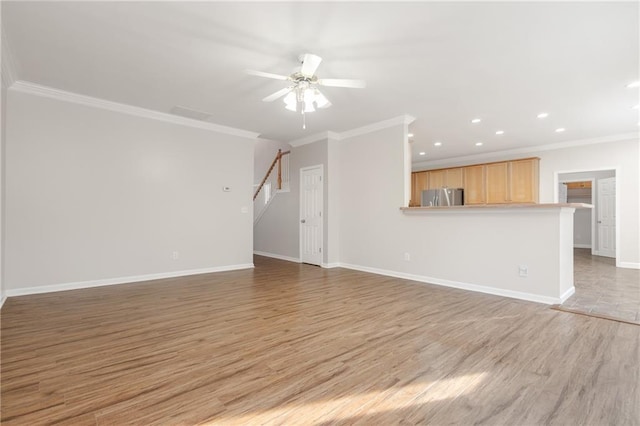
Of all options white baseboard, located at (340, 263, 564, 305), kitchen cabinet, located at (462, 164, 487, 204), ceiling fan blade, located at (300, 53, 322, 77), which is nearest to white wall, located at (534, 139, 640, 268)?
kitchen cabinet, located at (462, 164, 487, 204)

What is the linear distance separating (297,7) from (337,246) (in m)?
4.44

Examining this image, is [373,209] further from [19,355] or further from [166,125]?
[19,355]

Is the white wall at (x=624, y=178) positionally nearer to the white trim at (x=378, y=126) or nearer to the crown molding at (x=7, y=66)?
the white trim at (x=378, y=126)

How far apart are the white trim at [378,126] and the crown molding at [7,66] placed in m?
4.65

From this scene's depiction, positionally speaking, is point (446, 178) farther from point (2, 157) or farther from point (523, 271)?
point (2, 157)

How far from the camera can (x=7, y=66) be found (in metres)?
3.22

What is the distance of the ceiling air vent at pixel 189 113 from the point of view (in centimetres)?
464

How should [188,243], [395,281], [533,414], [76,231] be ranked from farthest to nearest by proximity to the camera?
[188,243]
[395,281]
[76,231]
[533,414]

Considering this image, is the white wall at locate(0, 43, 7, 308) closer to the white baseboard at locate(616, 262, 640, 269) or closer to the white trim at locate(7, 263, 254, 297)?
the white trim at locate(7, 263, 254, 297)

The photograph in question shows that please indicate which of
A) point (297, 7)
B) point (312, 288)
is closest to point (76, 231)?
point (312, 288)

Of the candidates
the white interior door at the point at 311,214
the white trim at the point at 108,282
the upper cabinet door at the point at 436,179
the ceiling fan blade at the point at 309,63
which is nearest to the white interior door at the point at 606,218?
the upper cabinet door at the point at 436,179

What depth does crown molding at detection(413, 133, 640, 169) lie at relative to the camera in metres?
5.96

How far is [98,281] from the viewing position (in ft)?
14.1

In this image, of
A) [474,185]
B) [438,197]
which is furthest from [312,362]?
[474,185]
